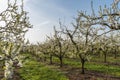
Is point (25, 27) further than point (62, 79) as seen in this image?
No

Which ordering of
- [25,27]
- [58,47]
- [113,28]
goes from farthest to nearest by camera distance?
[58,47] < [25,27] < [113,28]

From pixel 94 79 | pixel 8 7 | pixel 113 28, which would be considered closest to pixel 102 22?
pixel 113 28

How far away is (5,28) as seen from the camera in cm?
2995

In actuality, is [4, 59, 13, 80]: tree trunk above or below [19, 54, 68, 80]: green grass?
above

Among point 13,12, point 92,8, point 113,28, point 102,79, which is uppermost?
point 13,12

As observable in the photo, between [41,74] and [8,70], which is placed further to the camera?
[41,74]

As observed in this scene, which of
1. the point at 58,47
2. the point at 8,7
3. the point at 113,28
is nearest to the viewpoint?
the point at 113,28

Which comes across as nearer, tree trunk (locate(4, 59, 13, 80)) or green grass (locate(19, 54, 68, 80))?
tree trunk (locate(4, 59, 13, 80))

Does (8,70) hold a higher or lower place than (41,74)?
higher

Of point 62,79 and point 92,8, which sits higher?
point 92,8

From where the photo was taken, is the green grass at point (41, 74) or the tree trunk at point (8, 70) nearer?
the tree trunk at point (8, 70)

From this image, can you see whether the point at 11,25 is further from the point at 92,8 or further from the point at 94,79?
the point at 92,8

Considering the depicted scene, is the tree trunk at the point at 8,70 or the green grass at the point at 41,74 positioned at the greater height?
the tree trunk at the point at 8,70

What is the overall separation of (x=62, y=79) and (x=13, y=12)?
12339 millimetres
